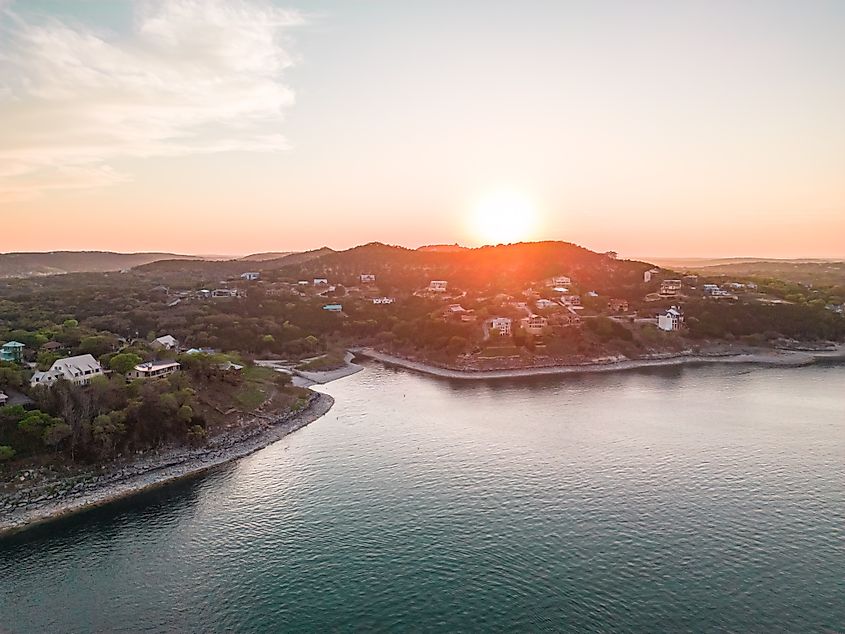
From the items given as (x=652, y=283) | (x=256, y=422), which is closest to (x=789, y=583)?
(x=256, y=422)

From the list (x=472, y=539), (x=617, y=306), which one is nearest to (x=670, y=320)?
(x=617, y=306)

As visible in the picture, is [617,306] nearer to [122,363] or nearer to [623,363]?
[623,363]

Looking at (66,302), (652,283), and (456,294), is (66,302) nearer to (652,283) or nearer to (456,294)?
(456,294)

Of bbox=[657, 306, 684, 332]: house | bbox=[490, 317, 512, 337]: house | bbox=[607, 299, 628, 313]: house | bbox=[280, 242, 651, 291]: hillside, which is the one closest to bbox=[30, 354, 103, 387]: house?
bbox=[490, 317, 512, 337]: house

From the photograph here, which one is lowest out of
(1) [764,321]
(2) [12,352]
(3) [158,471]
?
(3) [158,471]

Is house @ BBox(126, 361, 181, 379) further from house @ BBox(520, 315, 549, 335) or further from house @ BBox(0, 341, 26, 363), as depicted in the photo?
house @ BBox(520, 315, 549, 335)

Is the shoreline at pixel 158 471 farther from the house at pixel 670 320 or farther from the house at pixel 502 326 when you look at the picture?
the house at pixel 670 320
